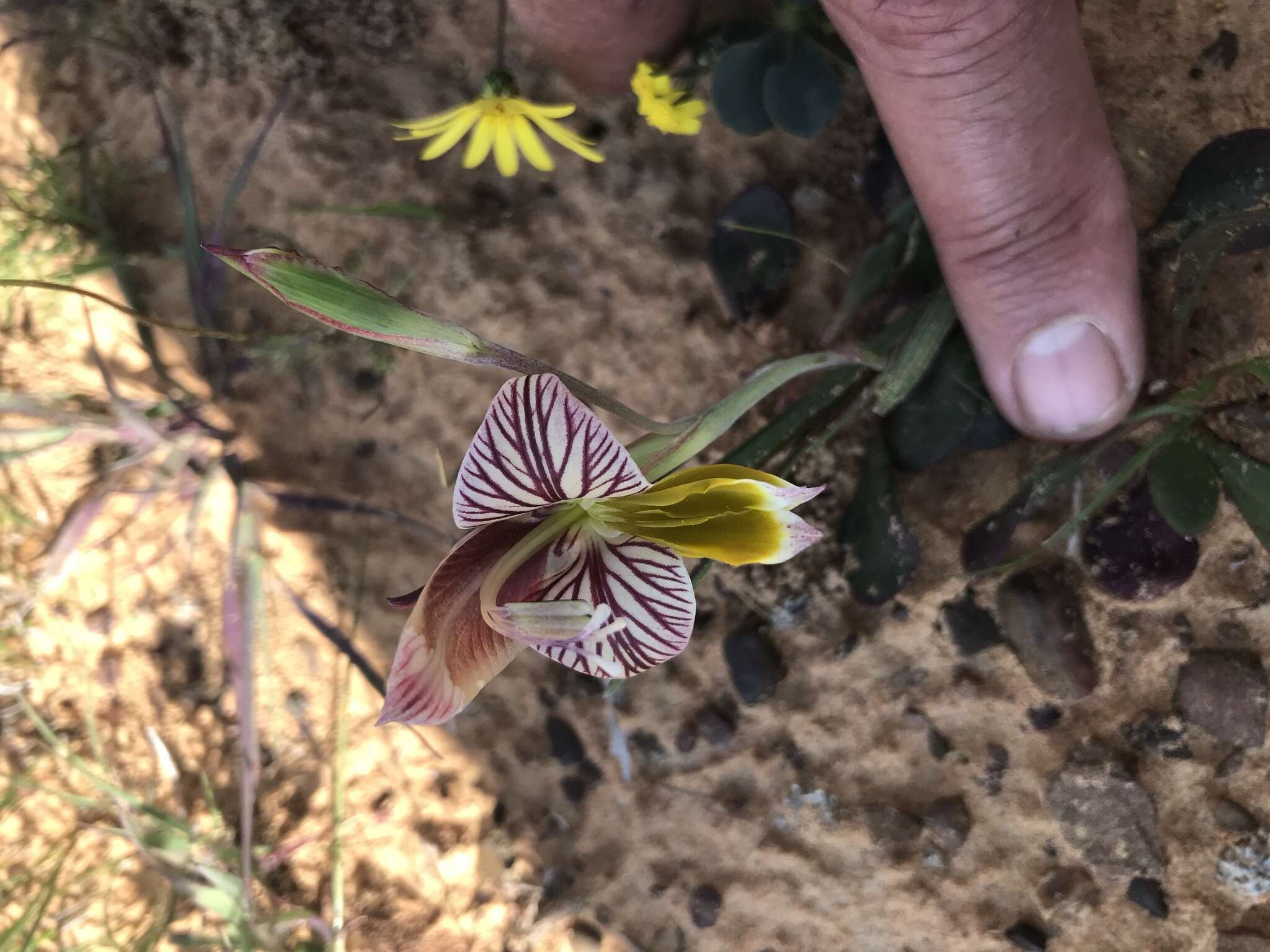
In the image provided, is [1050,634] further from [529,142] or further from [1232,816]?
[529,142]

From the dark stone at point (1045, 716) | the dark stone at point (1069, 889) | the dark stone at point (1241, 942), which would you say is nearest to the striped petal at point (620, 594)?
the dark stone at point (1045, 716)

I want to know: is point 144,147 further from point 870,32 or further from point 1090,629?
point 1090,629

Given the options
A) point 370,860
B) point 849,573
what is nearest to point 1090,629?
point 849,573

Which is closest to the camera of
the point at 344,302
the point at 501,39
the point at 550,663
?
the point at 344,302

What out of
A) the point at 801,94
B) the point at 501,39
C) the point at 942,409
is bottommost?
the point at 942,409

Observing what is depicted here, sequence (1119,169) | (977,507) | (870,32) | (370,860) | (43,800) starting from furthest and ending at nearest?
(43,800)
(370,860)
(977,507)
(1119,169)
(870,32)

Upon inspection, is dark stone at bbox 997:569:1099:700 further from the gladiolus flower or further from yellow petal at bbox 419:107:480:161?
yellow petal at bbox 419:107:480:161

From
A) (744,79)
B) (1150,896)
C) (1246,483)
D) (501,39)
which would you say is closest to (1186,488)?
(1246,483)

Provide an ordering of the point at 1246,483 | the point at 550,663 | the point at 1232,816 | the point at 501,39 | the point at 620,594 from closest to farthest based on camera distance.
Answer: the point at 620,594
the point at 1246,483
the point at 1232,816
the point at 501,39
the point at 550,663
